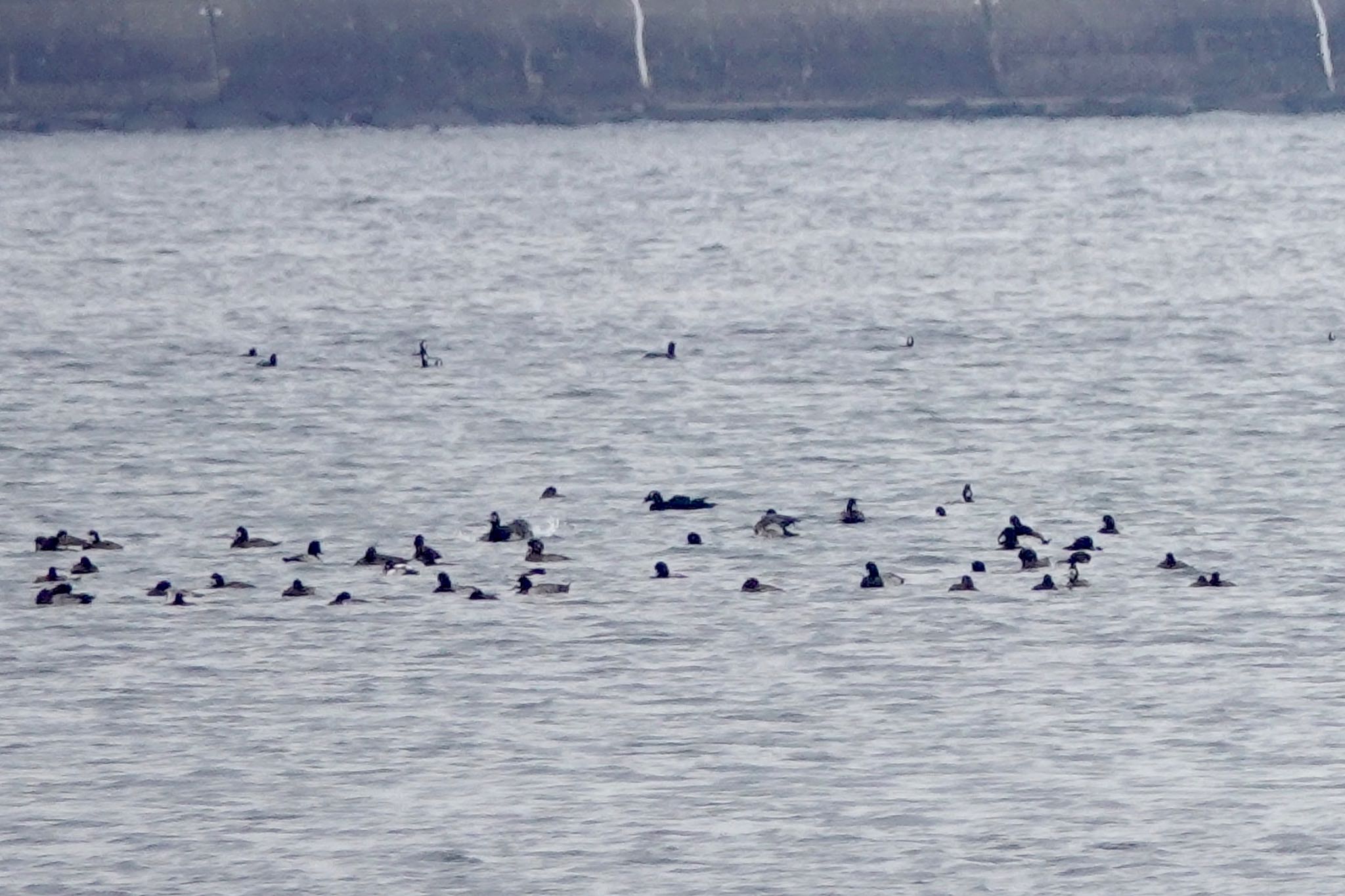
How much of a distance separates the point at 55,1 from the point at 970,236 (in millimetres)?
40857

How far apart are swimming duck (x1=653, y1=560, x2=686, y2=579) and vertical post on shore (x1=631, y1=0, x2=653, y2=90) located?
78.5m

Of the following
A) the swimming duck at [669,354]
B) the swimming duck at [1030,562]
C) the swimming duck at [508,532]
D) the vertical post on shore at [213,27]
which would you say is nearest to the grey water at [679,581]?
the swimming duck at [508,532]

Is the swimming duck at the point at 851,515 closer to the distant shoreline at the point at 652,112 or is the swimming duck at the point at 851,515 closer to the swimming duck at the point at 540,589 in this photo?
the swimming duck at the point at 540,589

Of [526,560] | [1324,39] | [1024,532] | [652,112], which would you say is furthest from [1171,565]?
[1324,39]

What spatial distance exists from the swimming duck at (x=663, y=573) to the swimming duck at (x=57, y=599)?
5277mm

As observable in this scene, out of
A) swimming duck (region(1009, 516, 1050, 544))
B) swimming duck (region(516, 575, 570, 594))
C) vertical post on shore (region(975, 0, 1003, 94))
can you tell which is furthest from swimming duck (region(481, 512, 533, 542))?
vertical post on shore (region(975, 0, 1003, 94))

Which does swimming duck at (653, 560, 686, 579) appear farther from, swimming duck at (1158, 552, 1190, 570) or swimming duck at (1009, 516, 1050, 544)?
swimming duck at (1158, 552, 1190, 570)

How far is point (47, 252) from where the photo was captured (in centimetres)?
7138

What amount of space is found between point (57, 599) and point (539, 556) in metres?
4.77

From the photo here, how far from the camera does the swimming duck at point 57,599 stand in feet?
90.1

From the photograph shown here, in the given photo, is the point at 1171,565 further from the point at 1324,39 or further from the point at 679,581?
the point at 1324,39

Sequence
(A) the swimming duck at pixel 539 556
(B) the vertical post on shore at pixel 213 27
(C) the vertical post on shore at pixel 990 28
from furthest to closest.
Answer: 1. (C) the vertical post on shore at pixel 990 28
2. (B) the vertical post on shore at pixel 213 27
3. (A) the swimming duck at pixel 539 556

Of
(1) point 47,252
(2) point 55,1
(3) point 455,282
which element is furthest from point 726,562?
(2) point 55,1

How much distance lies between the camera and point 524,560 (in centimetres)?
2973
